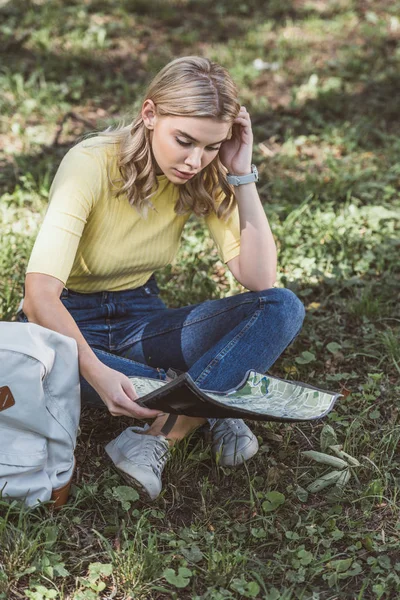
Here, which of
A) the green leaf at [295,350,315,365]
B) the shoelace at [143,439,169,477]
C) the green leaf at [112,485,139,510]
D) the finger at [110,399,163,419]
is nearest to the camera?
the finger at [110,399,163,419]

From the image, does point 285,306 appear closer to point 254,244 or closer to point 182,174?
point 254,244

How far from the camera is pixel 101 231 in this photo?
8.89 ft

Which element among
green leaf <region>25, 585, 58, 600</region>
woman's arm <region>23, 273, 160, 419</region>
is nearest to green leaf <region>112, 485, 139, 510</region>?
woman's arm <region>23, 273, 160, 419</region>

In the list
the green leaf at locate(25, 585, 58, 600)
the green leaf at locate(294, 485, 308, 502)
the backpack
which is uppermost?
the backpack

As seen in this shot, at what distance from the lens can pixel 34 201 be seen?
4262 mm

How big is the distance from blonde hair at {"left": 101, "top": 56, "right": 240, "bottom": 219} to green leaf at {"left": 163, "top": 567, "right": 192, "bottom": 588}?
4.16ft

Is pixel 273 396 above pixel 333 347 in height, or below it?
above

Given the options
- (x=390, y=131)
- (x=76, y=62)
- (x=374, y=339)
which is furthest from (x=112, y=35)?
(x=374, y=339)

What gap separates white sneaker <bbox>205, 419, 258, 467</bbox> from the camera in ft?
8.81

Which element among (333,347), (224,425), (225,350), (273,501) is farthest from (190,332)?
(333,347)

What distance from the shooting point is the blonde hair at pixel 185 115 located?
2.49 metres

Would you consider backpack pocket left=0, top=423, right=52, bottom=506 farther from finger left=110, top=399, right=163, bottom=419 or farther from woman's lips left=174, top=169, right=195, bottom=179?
woman's lips left=174, top=169, right=195, bottom=179

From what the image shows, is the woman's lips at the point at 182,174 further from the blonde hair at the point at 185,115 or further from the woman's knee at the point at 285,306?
the woman's knee at the point at 285,306

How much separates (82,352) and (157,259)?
2.07ft
